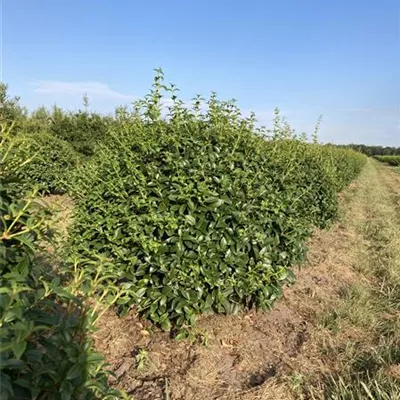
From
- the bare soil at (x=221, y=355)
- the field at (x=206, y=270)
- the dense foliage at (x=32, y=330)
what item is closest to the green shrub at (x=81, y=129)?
the field at (x=206, y=270)

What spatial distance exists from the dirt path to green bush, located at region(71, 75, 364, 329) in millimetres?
234

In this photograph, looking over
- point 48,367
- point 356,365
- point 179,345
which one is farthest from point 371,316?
point 48,367

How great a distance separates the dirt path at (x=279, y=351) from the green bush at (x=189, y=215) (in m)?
0.23

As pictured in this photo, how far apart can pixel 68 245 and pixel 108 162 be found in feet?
2.32

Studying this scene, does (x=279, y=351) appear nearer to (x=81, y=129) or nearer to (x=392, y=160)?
(x=81, y=129)

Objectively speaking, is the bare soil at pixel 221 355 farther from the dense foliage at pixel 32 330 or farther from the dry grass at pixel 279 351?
the dense foliage at pixel 32 330

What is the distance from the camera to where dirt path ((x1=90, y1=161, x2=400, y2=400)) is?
2.31 metres

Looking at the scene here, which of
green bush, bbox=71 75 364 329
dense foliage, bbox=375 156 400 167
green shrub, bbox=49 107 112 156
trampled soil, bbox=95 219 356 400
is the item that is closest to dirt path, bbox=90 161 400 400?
trampled soil, bbox=95 219 356 400

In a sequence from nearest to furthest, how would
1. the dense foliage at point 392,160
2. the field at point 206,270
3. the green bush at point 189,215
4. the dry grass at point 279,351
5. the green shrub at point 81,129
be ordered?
the dry grass at point 279,351 → the field at point 206,270 → the green bush at point 189,215 → the green shrub at point 81,129 → the dense foliage at point 392,160

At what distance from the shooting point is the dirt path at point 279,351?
231cm

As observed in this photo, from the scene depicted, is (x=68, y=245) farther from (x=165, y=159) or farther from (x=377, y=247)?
(x=377, y=247)

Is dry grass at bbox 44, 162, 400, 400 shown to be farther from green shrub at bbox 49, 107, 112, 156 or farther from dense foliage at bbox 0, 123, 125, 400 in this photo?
green shrub at bbox 49, 107, 112, 156

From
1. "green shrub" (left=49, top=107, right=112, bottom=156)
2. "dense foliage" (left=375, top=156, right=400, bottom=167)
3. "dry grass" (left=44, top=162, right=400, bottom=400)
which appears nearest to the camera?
"dry grass" (left=44, top=162, right=400, bottom=400)

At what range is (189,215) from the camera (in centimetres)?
258
